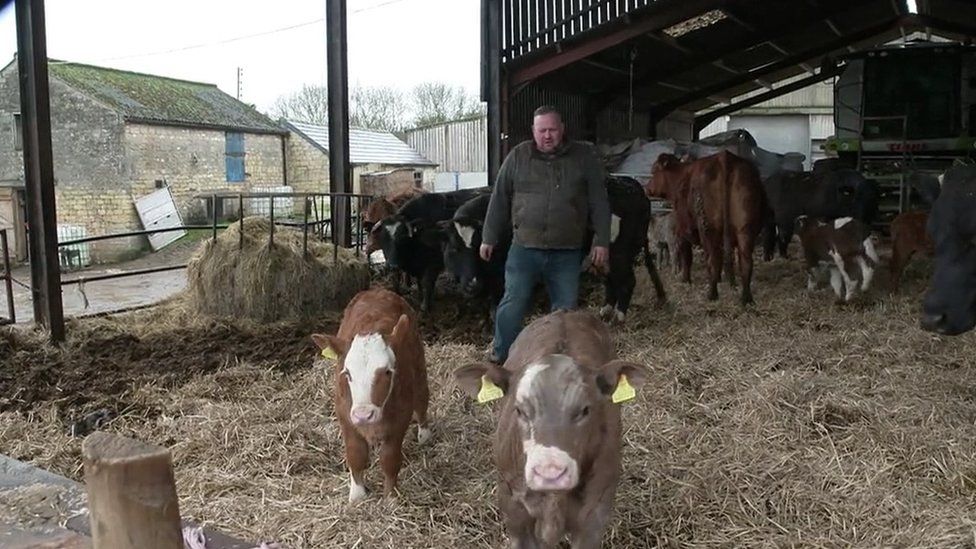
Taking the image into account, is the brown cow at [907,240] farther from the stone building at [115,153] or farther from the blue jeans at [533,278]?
the stone building at [115,153]

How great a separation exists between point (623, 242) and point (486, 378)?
535cm

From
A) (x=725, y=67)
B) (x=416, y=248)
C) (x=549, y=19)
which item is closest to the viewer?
(x=416, y=248)

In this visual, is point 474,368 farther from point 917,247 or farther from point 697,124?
point 697,124

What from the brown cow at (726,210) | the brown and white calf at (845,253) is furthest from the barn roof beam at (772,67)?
the brown and white calf at (845,253)

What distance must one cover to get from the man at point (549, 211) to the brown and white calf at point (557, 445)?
2.43 meters

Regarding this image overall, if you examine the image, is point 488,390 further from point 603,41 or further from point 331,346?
point 603,41

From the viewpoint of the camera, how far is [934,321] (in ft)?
15.4

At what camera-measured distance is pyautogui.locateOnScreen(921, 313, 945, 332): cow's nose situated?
4.70m

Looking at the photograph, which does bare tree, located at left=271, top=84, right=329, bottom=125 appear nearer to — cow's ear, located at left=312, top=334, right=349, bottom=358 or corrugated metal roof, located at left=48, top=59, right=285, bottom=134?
corrugated metal roof, located at left=48, top=59, right=285, bottom=134

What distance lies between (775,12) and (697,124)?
29.9 ft

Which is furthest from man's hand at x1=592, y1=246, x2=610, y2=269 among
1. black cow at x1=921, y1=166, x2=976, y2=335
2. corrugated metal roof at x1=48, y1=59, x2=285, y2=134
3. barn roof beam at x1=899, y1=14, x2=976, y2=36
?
corrugated metal roof at x1=48, y1=59, x2=285, y2=134

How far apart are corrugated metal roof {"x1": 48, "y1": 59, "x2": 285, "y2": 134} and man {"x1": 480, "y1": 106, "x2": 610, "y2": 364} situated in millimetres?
21215

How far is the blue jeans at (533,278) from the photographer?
5750 millimetres

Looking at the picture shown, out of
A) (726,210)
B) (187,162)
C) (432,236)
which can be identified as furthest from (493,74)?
(187,162)
